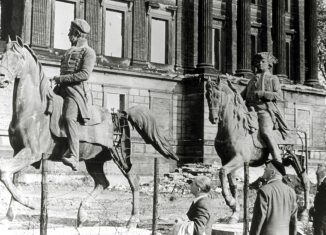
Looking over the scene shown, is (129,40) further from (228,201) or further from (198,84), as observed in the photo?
(228,201)

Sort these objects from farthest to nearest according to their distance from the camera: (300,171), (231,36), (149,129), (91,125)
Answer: (231,36)
(300,171)
(149,129)
(91,125)

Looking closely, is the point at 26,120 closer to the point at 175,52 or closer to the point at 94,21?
the point at 94,21

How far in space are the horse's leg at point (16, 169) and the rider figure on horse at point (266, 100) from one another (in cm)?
610

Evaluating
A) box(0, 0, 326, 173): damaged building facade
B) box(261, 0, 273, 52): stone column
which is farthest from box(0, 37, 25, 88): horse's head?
box(261, 0, 273, 52): stone column

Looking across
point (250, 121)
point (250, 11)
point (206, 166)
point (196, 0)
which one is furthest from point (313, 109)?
point (250, 121)

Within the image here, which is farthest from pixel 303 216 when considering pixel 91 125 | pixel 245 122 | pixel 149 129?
pixel 91 125

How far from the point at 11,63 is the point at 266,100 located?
6583 millimetres

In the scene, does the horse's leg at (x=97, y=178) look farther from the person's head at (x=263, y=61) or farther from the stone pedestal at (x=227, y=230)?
the person's head at (x=263, y=61)

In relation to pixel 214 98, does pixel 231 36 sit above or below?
above

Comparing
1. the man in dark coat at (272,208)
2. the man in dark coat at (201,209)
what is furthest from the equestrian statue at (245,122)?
the man in dark coat at (201,209)

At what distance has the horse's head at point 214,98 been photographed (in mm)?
13477

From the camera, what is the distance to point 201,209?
7.91m

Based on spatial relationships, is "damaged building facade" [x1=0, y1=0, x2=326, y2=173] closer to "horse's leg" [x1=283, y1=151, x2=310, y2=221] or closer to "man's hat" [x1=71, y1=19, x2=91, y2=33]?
"horse's leg" [x1=283, y1=151, x2=310, y2=221]

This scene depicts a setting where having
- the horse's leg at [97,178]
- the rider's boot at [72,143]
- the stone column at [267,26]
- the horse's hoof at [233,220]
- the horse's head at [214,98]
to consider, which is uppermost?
the stone column at [267,26]
